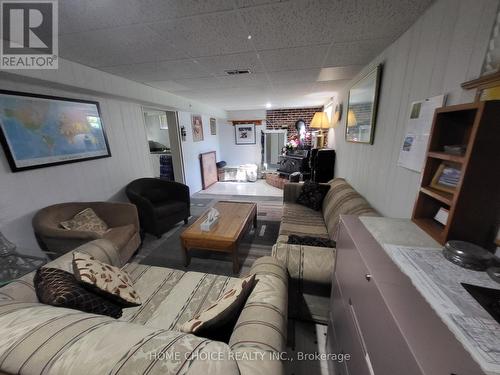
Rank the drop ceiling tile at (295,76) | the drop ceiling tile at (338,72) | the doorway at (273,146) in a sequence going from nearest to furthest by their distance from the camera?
the drop ceiling tile at (338,72)
the drop ceiling tile at (295,76)
the doorway at (273,146)

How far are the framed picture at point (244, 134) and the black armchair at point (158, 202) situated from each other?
3720 millimetres

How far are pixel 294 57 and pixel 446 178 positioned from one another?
1782 millimetres

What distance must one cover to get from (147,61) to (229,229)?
1.99 m

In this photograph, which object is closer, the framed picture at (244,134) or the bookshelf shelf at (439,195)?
the bookshelf shelf at (439,195)

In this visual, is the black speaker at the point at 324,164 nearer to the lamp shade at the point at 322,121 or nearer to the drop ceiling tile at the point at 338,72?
the lamp shade at the point at 322,121

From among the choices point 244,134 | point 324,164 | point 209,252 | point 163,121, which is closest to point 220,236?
point 209,252

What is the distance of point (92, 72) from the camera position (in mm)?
2207

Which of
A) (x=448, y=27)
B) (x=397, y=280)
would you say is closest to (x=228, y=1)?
(x=448, y=27)

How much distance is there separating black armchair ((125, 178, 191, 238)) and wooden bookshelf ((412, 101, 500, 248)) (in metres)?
2.68

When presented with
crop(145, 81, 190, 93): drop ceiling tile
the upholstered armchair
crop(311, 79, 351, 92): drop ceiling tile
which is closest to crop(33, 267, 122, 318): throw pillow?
the upholstered armchair

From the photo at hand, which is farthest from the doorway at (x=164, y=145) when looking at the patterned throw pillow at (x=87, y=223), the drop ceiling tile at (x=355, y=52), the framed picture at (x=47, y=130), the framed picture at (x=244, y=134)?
the drop ceiling tile at (x=355, y=52)

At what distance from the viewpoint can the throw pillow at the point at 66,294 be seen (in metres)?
0.88

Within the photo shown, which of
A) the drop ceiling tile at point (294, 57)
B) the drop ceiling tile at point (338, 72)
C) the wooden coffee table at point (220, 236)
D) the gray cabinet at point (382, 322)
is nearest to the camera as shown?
the gray cabinet at point (382, 322)

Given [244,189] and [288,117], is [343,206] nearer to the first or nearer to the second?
[244,189]
